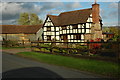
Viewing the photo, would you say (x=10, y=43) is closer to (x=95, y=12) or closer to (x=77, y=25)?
(x=77, y=25)

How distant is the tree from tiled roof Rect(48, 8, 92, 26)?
28.9 metres

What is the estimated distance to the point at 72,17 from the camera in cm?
3450

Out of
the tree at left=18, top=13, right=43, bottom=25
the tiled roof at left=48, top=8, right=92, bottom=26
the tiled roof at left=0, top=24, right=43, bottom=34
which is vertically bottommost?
→ the tiled roof at left=0, top=24, right=43, bottom=34

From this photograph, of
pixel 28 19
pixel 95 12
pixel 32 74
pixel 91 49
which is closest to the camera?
pixel 32 74

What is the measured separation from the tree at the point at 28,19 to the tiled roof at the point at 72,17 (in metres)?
28.9

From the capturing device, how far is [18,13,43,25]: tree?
63.9 m

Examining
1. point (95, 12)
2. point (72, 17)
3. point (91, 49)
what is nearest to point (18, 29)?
point (72, 17)

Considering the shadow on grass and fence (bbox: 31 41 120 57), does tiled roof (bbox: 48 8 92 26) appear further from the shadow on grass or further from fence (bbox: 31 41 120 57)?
the shadow on grass

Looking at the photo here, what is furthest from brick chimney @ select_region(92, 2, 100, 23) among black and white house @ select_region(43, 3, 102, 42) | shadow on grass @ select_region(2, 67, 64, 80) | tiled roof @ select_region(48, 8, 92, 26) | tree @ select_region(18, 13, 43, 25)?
tree @ select_region(18, 13, 43, 25)

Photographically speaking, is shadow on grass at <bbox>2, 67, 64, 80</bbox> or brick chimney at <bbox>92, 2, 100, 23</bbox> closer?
shadow on grass at <bbox>2, 67, 64, 80</bbox>

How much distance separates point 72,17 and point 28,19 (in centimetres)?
3604

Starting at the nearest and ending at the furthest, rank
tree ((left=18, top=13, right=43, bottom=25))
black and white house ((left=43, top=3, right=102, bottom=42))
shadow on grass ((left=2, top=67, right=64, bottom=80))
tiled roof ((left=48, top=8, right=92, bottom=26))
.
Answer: shadow on grass ((left=2, top=67, right=64, bottom=80)) < black and white house ((left=43, top=3, right=102, bottom=42)) < tiled roof ((left=48, top=8, right=92, bottom=26)) < tree ((left=18, top=13, right=43, bottom=25))

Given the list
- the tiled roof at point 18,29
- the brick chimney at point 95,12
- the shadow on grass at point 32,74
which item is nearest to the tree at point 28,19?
the tiled roof at point 18,29

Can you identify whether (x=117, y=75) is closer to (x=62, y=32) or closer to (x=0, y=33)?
(x=62, y=32)
